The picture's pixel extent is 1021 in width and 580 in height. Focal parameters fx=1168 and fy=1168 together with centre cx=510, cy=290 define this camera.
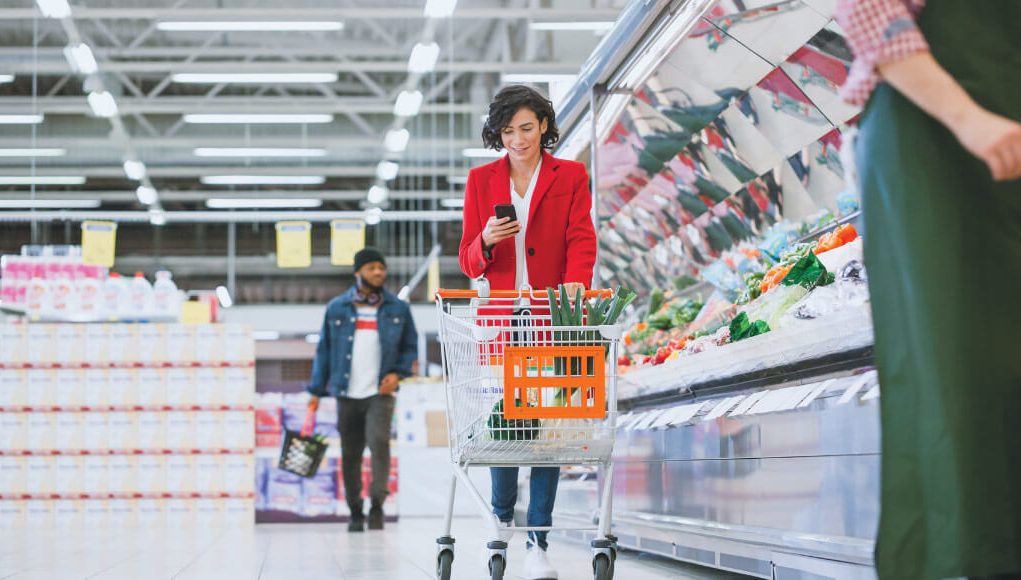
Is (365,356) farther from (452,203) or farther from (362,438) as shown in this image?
(452,203)

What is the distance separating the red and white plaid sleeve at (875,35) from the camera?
1645 mm

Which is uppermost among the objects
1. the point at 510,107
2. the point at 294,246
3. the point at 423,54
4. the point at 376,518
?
the point at 423,54

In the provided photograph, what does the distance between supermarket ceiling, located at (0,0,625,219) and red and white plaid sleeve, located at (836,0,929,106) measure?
9.91 m

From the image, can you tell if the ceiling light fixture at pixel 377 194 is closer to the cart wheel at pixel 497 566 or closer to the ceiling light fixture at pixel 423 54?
the ceiling light fixture at pixel 423 54

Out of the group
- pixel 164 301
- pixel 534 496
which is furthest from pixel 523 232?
pixel 164 301

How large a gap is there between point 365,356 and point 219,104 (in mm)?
10254

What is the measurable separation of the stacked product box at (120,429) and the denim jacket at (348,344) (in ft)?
3.69

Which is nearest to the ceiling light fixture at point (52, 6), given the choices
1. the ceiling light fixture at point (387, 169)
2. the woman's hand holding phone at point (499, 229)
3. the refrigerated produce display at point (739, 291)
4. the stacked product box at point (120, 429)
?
the stacked product box at point (120, 429)

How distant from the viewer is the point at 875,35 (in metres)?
1.68

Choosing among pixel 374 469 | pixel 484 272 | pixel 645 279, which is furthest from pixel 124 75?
pixel 484 272

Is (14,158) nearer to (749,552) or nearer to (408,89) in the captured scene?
(408,89)

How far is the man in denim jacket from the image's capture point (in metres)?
7.52

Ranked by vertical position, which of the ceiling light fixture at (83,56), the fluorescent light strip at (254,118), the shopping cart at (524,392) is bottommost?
the shopping cart at (524,392)

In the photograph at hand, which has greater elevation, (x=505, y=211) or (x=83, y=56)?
(x=83, y=56)
